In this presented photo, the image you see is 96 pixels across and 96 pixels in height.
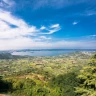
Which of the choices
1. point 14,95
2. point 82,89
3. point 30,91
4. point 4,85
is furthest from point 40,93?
point 82,89

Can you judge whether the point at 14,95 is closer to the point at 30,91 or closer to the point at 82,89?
the point at 30,91

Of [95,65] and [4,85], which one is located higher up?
[95,65]

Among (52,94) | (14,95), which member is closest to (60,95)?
(52,94)

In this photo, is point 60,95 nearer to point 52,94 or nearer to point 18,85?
point 52,94

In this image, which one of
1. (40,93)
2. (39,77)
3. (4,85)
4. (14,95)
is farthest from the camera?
(39,77)

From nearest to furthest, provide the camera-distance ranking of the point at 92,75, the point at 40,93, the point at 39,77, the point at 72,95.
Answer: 1. the point at 92,75
2. the point at 72,95
3. the point at 40,93
4. the point at 39,77

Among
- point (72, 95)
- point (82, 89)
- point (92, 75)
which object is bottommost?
point (72, 95)

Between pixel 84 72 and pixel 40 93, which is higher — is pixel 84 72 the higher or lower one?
the higher one

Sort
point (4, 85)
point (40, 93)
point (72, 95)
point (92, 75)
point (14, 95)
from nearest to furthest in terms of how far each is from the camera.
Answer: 1. point (92, 75)
2. point (72, 95)
3. point (14, 95)
4. point (40, 93)
5. point (4, 85)

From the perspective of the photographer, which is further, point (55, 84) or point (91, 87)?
point (55, 84)
